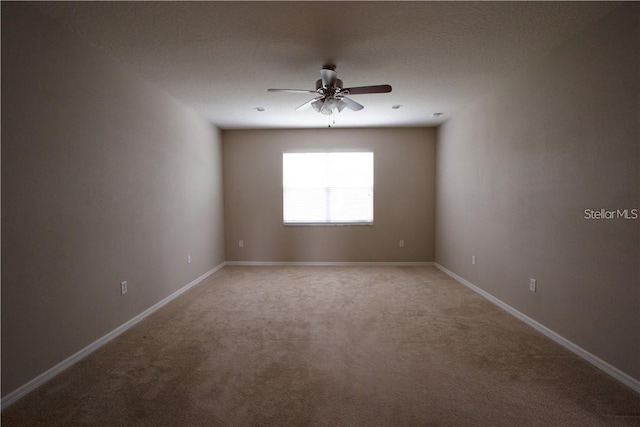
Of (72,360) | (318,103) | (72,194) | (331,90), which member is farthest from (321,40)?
(72,360)

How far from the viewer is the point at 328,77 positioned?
280 centimetres

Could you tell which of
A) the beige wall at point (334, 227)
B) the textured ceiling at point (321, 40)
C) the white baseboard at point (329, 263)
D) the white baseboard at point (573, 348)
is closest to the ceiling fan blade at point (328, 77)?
the textured ceiling at point (321, 40)

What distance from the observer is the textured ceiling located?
2020 millimetres

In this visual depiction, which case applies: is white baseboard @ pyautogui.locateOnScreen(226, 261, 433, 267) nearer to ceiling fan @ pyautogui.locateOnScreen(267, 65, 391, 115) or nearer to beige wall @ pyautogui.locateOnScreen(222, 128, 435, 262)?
beige wall @ pyautogui.locateOnScreen(222, 128, 435, 262)

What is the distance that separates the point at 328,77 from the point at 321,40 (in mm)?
410

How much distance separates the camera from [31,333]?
191 cm

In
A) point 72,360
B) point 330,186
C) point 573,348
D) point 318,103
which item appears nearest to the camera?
point 72,360

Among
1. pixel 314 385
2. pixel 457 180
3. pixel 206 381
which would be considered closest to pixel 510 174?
pixel 457 180

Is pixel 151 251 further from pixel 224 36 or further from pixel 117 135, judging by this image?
Answer: pixel 224 36

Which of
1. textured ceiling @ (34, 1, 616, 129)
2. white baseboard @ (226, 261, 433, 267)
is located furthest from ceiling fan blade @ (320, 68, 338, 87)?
white baseboard @ (226, 261, 433, 267)

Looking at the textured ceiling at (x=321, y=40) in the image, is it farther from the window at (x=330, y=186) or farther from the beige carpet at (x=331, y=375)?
the beige carpet at (x=331, y=375)

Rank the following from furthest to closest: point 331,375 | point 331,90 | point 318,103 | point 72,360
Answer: point 318,103
point 331,90
point 72,360
point 331,375

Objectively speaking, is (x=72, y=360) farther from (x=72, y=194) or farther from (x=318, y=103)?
(x=318, y=103)

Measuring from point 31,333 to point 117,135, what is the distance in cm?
172
